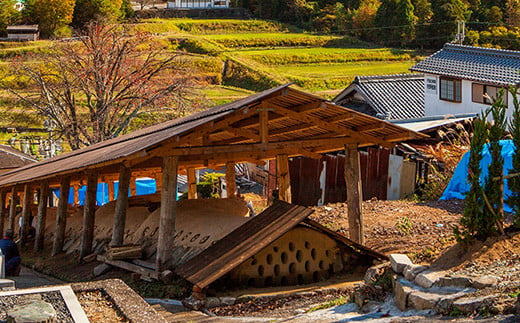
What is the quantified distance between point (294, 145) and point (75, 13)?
58.4 metres

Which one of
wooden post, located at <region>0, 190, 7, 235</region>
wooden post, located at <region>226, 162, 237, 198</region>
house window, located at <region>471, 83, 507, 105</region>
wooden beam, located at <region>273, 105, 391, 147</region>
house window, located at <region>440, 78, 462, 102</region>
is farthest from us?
house window, located at <region>440, 78, 462, 102</region>

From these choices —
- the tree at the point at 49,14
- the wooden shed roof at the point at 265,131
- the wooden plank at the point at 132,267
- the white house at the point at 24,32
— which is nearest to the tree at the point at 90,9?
the tree at the point at 49,14

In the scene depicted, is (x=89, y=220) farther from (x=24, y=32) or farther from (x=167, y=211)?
(x=24, y=32)

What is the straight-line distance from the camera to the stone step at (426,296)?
8578mm

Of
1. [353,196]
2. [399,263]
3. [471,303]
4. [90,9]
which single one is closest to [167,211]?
[353,196]

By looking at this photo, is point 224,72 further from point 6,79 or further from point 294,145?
point 294,145

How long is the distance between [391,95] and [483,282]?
24.7m

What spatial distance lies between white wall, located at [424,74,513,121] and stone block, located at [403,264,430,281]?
66.7 feet

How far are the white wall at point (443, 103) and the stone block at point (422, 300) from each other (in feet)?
69.1

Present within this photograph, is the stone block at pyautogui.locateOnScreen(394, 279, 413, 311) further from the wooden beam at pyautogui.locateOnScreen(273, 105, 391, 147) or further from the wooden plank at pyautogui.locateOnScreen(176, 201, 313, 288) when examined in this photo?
the wooden beam at pyautogui.locateOnScreen(273, 105, 391, 147)

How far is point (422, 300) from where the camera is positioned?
8.86 meters

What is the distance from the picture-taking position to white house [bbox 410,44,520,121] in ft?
94.0

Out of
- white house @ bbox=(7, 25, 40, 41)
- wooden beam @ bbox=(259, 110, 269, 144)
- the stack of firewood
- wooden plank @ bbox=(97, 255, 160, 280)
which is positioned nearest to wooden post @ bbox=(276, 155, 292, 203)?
wooden beam @ bbox=(259, 110, 269, 144)

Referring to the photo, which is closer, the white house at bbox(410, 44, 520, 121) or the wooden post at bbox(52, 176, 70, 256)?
the wooden post at bbox(52, 176, 70, 256)
